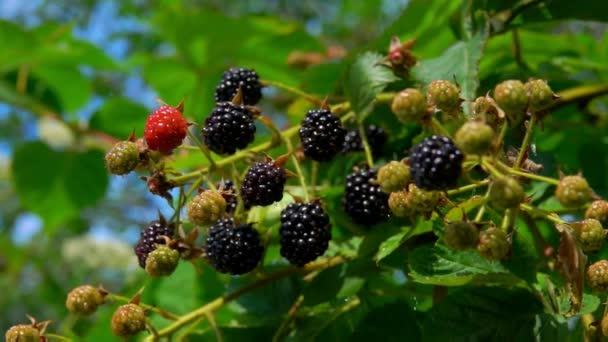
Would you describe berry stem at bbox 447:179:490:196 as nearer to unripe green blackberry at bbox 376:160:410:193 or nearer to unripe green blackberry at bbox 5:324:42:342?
unripe green blackberry at bbox 376:160:410:193

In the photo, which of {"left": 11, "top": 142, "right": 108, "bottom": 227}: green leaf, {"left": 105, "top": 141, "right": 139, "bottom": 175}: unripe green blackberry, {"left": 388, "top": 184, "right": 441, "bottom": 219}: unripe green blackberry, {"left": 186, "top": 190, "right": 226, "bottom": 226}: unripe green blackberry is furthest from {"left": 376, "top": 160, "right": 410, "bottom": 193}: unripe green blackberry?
{"left": 11, "top": 142, "right": 108, "bottom": 227}: green leaf

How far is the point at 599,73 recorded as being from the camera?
6.54 ft

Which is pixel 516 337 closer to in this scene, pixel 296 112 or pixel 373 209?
pixel 373 209

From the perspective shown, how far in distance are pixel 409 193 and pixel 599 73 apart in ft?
3.76

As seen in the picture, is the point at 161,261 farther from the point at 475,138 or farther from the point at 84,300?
the point at 475,138

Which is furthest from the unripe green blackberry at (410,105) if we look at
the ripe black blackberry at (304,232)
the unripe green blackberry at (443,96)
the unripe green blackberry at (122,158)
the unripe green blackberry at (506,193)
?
the unripe green blackberry at (122,158)

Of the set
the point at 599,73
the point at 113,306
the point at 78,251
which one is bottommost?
the point at 78,251

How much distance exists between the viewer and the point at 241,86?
1319 millimetres

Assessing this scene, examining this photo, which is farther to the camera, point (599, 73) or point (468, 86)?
point (599, 73)

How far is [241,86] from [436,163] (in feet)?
1.59

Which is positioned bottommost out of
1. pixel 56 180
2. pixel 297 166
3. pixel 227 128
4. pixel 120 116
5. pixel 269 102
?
pixel 269 102

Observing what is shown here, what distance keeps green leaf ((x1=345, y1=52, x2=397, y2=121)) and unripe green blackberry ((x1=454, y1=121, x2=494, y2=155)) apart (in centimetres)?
49

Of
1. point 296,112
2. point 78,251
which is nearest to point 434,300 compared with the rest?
point 296,112

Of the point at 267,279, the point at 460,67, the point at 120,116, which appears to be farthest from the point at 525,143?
the point at 120,116
